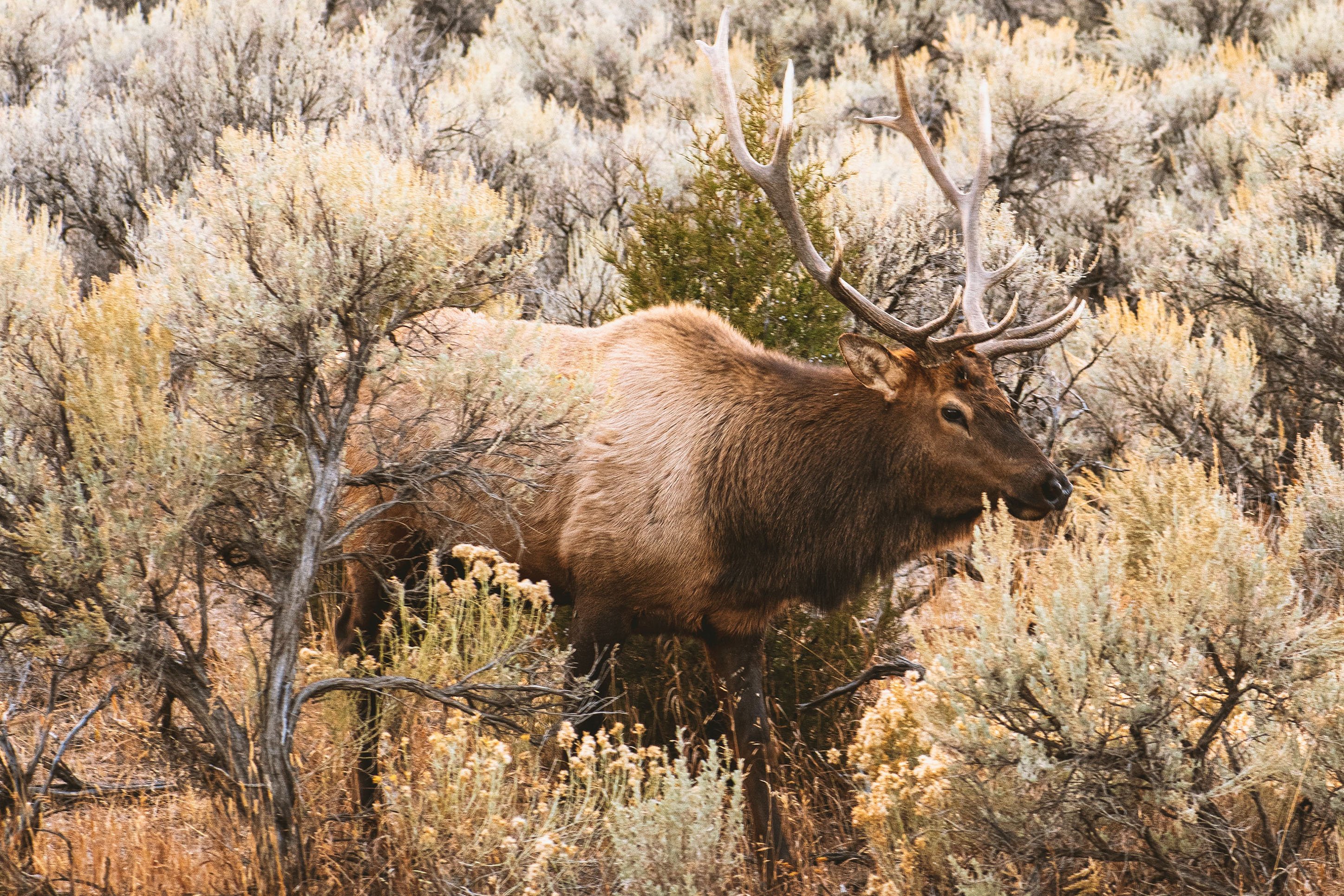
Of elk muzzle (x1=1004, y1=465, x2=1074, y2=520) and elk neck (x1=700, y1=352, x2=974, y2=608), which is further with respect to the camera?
elk neck (x1=700, y1=352, x2=974, y2=608)

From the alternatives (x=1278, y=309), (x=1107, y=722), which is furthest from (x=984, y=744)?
(x=1278, y=309)

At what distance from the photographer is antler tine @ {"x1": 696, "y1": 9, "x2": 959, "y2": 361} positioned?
4961 millimetres

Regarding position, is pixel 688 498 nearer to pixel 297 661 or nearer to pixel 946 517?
pixel 946 517

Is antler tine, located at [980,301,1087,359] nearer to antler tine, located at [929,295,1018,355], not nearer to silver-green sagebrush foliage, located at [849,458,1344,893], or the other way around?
antler tine, located at [929,295,1018,355]

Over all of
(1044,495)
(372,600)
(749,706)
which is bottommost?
(749,706)

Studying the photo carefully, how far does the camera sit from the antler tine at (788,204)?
496 centimetres

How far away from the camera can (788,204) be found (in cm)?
512

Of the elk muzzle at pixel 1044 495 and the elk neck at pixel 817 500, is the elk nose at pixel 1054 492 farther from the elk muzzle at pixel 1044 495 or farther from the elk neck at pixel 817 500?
the elk neck at pixel 817 500

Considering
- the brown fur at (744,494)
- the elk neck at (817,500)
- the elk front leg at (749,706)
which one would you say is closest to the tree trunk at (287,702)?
the brown fur at (744,494)

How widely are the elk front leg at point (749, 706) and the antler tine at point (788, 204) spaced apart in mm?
1377

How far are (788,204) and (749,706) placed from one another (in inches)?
81.5

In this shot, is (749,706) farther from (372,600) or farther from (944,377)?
(372,600)

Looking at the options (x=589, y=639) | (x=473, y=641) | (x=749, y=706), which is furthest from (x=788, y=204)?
(x=473, y=641)

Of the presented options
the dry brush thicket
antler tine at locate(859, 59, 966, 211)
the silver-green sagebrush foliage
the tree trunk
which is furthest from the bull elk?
the silver-green sagebrush foliage
